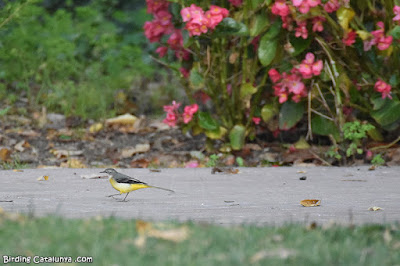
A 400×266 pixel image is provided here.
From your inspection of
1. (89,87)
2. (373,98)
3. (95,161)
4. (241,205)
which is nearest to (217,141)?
(95,161)

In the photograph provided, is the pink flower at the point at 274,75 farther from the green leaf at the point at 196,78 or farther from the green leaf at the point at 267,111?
the green leaf at the point at 196,78

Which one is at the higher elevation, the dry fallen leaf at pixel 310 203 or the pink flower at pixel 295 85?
the pink flower at pixel 295 85

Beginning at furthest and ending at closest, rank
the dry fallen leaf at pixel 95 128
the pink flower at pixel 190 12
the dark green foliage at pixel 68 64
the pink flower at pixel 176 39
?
the dark green foliage at pixel 68 64, the dry fallen leaf at pixel 95 128, the pink flower at pixel 176 39, the pink flower at pixel 190 12

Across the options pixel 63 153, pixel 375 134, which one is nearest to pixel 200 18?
pixel 375 134

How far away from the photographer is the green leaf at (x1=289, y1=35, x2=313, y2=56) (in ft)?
19.3

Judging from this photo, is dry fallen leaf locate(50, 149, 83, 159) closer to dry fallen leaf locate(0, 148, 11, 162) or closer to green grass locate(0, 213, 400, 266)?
dry fallen leaf locate(0, 148, 11, 162)

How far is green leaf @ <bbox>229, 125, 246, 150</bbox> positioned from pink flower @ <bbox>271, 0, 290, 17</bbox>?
1.10m

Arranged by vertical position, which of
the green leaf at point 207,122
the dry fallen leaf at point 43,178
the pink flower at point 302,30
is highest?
the pink flower at point 302,30

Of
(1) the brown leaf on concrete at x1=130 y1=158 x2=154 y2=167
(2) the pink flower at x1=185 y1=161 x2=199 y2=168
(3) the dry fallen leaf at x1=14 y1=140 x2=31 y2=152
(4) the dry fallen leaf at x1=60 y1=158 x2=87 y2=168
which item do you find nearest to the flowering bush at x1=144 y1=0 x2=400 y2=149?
(2) the pink flower at x1=185 y1=161 x2=199 y2=168

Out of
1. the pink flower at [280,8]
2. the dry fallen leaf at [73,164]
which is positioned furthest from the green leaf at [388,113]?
the dry fallen leaf at [73,164]

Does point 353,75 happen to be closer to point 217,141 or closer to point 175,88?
point 217,141

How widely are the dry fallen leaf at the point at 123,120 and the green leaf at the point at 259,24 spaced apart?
245 centimetres

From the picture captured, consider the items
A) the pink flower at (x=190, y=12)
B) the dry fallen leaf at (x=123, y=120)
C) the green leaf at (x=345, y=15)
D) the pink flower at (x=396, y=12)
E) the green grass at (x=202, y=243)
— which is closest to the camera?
the green grass at (x=202, y=243)

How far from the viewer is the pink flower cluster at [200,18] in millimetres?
5672
